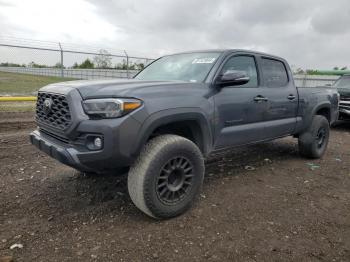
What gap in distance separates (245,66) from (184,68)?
2.97 ft

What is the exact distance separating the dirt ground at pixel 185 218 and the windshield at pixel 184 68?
141 cm

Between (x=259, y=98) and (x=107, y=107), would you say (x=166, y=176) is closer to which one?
(x=107, y=107)

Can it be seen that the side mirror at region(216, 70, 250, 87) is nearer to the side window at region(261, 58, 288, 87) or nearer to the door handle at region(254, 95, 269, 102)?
the door handle at region(254, 95, 269, 102)

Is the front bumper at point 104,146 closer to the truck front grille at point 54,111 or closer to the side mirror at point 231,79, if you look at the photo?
the truck front grille at point 54,111

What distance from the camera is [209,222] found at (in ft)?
10.3

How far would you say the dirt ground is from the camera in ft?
8.67

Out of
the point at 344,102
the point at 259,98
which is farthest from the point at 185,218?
the point at 344,102

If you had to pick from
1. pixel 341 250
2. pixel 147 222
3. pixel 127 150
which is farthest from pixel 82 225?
pixel 341 250

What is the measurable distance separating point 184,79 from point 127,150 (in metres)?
1.37

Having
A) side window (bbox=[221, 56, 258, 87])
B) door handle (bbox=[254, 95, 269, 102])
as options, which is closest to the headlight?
side window (bbox=[221, 56, 258, 87])

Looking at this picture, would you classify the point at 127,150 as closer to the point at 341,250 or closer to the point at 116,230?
the point at 116,230

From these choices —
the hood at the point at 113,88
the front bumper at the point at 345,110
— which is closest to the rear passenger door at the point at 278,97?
the hood at the point at 113,88

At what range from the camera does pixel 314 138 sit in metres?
5.48

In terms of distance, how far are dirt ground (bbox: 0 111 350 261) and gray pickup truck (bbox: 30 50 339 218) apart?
350mm
